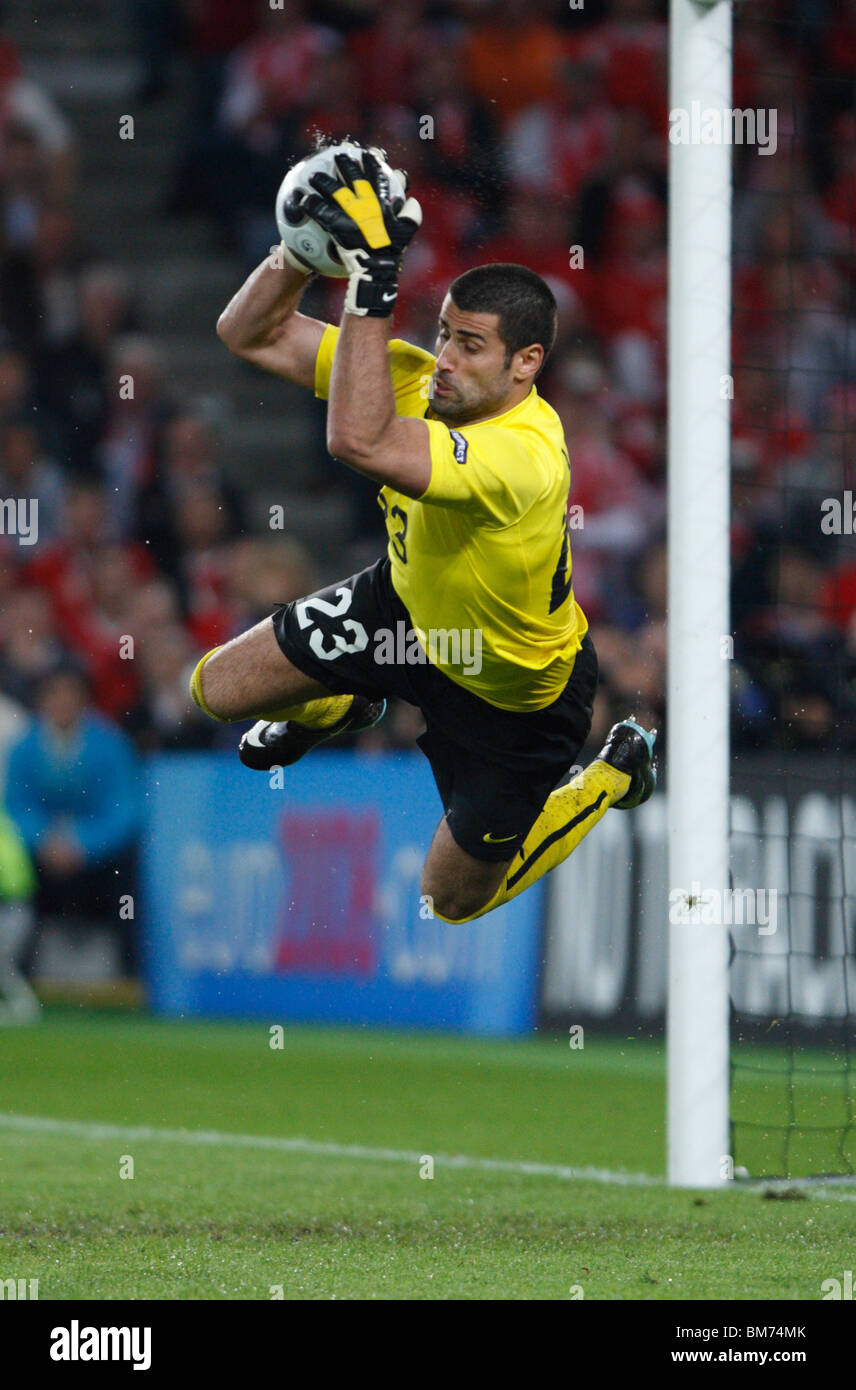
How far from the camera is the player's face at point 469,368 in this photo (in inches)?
215

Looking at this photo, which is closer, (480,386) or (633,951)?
(480,386)

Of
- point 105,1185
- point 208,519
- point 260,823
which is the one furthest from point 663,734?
point 105,1185

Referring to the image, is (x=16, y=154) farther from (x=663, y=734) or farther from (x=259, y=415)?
(x=663, y=734)

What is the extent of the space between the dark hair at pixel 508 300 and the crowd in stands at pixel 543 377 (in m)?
3.94

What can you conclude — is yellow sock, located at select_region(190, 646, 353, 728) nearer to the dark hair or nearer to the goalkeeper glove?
the dark hair

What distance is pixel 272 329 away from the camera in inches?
235

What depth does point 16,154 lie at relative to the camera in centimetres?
1466

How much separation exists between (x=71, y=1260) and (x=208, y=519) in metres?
7.33

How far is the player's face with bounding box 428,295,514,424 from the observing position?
17.9 feet

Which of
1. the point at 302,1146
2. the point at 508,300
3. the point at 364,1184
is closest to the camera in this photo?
the point at 508,300

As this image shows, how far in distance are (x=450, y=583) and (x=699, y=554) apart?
5.36 ft
